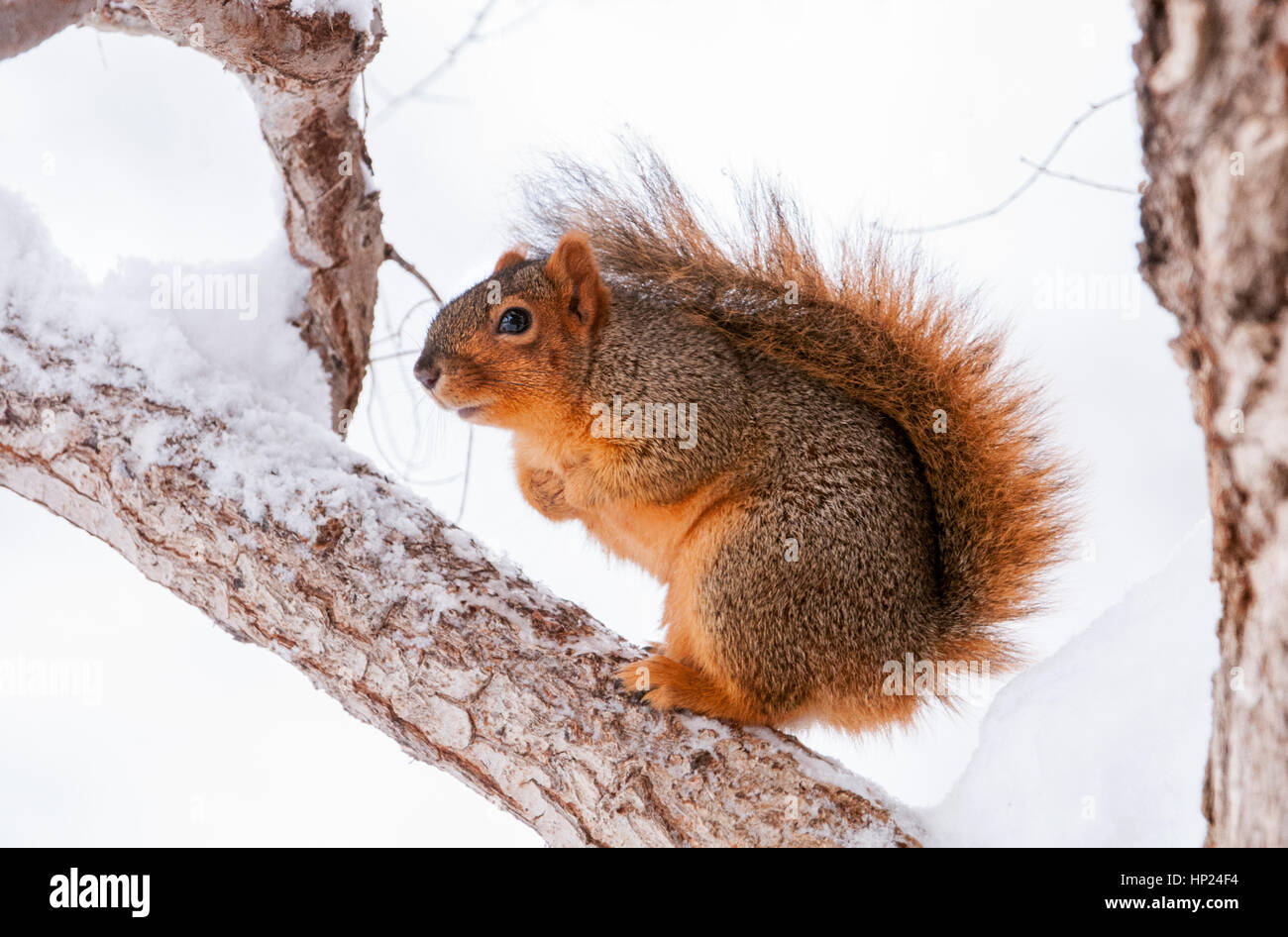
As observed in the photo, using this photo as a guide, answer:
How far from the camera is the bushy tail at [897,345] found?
6.36ft

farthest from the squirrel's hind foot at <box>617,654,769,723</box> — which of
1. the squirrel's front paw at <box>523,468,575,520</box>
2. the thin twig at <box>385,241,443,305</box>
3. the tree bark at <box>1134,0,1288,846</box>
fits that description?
the thin twig at <box>385,241,443,305</box>

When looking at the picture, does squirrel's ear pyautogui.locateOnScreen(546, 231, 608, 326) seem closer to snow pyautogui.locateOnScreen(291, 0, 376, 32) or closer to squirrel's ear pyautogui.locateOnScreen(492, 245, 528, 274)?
squirrel's ear pyautogui.locateOnScreen(492, 245, 528, 274)

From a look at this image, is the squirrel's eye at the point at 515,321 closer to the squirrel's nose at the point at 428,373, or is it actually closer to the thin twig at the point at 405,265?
the squirrel's nose at the point at 428,373

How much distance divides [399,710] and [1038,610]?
115 cm

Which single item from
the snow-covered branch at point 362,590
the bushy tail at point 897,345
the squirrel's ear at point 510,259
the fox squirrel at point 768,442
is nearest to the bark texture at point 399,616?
the snow-covered branch at point 362,590

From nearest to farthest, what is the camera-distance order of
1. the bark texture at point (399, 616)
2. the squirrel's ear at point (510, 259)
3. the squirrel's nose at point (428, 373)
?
1. the bark texture at point (399, 616)
2. the squirrel's nose at point (428, 373)
3. the squirrel's ear at point (510, 259)

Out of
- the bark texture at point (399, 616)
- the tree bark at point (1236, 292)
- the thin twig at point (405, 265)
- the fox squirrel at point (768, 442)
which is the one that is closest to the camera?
the tree bark at point (1236, 292)

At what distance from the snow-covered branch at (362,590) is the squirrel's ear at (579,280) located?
1.78 feet

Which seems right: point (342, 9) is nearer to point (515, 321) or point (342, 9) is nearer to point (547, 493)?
point (515, 321)

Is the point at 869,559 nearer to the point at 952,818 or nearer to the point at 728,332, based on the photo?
the point at 952,818

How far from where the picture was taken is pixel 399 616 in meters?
1.75

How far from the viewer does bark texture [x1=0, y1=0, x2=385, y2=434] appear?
1908mm

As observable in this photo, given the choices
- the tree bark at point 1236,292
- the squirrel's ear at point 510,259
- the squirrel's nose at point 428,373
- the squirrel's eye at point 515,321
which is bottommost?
the tree bark at point 1236,292

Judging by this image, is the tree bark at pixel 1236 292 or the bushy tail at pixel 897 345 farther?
the bushy tail at pixel 897 345
